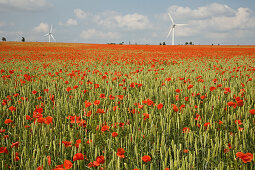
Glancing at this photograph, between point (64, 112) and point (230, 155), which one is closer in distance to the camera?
point (230, 155)

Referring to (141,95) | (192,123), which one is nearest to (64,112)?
(141,95)

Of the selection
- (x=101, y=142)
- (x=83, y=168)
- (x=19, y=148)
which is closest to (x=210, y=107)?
(x=101, y=142)

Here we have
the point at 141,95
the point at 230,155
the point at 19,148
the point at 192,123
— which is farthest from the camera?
the point at 141,95

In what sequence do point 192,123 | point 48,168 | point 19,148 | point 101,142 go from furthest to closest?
point 192,123 < point 101,142 < point 19,148 < point 48,168

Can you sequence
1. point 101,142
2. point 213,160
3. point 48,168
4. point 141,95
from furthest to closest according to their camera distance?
point 141,95 → point 101,142 → point 213,160 → point 48,168

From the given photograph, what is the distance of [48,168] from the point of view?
1.44 meters

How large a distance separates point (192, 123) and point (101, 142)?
1095mm

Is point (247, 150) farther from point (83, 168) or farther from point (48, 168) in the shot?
point (48, 168)

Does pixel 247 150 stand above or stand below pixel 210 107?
below

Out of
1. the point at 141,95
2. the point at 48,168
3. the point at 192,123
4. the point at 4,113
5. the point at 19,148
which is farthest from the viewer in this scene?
the point at 141,95

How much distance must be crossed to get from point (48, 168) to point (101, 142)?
0.65 m

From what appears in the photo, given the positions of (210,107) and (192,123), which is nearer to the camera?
(192,123)

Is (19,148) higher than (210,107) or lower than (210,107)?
lower

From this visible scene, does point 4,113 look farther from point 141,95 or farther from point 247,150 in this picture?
point 247,150
